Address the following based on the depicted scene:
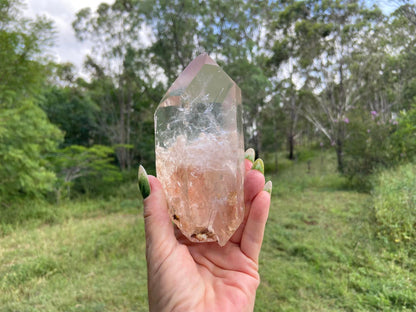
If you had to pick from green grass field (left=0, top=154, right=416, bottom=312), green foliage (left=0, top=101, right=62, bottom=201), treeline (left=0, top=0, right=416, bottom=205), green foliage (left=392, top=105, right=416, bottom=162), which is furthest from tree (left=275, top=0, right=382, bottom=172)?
green foliage (left=0, top=101, right=62, bottom=201)

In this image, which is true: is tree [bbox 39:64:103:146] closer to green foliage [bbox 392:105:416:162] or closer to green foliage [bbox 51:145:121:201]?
green foliage [bbox 51:145:121:201]

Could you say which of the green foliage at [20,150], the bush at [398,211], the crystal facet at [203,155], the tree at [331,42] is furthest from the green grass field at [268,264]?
the tree at [331,42]

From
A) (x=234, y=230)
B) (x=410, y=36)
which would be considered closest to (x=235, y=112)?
(x=234, y=230)

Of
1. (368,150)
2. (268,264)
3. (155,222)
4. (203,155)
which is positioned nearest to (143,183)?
(155,222)

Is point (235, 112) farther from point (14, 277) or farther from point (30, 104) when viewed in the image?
point (30, 104)

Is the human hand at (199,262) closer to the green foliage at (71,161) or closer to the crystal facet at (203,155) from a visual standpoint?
the crystal facet at (203,155)

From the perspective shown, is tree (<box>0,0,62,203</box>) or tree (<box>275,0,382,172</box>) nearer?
tree (<box>0,0,62,203</box>)
